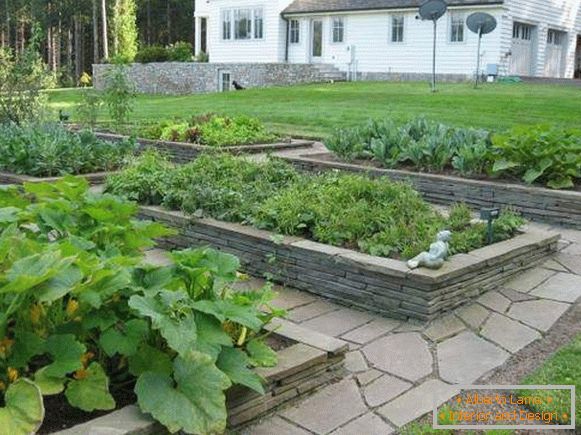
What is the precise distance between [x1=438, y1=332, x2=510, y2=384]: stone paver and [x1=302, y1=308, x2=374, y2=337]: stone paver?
20.9 inches

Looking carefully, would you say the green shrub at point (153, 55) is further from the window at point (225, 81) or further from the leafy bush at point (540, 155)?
the leafy bush at point (540, 155)

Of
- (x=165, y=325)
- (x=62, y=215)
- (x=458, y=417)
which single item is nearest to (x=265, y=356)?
(x=165, y=325)

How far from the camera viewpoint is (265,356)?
10.1ft

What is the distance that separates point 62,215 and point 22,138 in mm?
5303

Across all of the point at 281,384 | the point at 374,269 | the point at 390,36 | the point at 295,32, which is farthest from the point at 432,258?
the point at 295,32

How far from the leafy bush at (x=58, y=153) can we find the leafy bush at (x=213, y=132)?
166cm

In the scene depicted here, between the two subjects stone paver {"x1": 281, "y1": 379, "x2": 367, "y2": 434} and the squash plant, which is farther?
stone paver {"x1": 281, "y1": 379, "x2": 367, "y2": 434}

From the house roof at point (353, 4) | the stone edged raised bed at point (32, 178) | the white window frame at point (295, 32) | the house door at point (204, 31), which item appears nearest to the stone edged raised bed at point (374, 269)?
the stone edged raised bed at point (32, 178)

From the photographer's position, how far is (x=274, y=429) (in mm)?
2953

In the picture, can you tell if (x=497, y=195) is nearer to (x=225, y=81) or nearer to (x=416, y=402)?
(x=416, y=402)

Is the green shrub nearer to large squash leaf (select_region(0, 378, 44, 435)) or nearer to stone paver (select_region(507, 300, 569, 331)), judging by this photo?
stone paver (select_region(507, 300, 569, 331))

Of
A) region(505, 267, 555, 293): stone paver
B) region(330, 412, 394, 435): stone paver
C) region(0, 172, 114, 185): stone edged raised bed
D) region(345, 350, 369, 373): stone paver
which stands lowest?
region(330, 412, 394, 435): stone paver

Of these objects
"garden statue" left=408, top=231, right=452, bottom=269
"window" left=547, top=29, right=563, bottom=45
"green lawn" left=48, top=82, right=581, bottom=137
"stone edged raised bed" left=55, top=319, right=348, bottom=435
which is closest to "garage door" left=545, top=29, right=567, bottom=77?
"window" left=547, top=29, right=563, bottom=45

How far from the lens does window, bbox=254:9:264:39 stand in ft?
92.4
